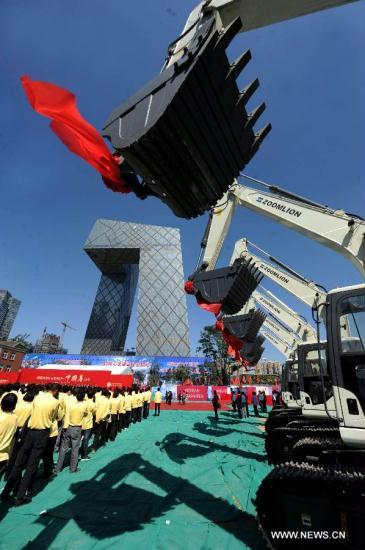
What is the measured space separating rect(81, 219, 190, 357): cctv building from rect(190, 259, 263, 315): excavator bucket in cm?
4142

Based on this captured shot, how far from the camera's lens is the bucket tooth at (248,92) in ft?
8.89

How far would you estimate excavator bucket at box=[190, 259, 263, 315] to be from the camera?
7.58m

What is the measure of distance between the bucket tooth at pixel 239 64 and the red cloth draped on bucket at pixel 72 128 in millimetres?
1378

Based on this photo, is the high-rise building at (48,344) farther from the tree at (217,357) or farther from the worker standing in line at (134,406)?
the worker standing in line at (134,406)

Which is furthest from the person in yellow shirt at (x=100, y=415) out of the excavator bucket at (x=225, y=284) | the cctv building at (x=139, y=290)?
the cctv building at (x=139, y=290)

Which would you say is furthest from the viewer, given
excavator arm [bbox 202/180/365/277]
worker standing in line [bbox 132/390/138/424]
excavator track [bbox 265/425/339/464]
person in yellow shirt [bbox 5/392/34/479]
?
worker standing in line [bbox 132/390/138/424]

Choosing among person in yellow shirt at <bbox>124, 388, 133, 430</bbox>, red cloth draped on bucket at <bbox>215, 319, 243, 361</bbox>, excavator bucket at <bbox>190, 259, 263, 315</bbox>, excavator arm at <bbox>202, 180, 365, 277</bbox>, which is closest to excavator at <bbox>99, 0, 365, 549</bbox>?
excavator arm at <bbox>202, 180, 365, 277</bbox>

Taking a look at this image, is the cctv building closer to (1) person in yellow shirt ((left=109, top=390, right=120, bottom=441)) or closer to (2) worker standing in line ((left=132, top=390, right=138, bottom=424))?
(2) worker standing in line ((left=132, top=390, right=138, bottom=424))

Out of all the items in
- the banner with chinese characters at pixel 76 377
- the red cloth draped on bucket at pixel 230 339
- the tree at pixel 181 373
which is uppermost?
the tree at pixel 181 373

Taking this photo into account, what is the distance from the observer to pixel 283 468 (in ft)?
10.2

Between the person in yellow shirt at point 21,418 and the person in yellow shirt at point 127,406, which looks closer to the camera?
the person in yellow shirt at point 21,418

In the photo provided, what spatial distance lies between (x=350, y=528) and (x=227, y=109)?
13.9 ft

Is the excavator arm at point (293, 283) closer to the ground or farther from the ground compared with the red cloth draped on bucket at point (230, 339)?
farther from the ground

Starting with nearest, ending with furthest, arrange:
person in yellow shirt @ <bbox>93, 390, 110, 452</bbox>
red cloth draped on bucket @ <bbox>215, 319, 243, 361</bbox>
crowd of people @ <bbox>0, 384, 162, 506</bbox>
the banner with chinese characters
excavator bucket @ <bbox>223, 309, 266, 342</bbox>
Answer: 1. crowd of people @ <bbox>0, 384, 162, 506</bbox>
2. person in yellow shirt @ <bbox>93, 390, 110, 452</bbox>
3. excavator bucket @ <bbox>223, 309, 266, 342</bbox>
4. red cloth draped on bucket @ <bbox>215, 319, 243, 361</bbox>
5. the banner with chinese characters
